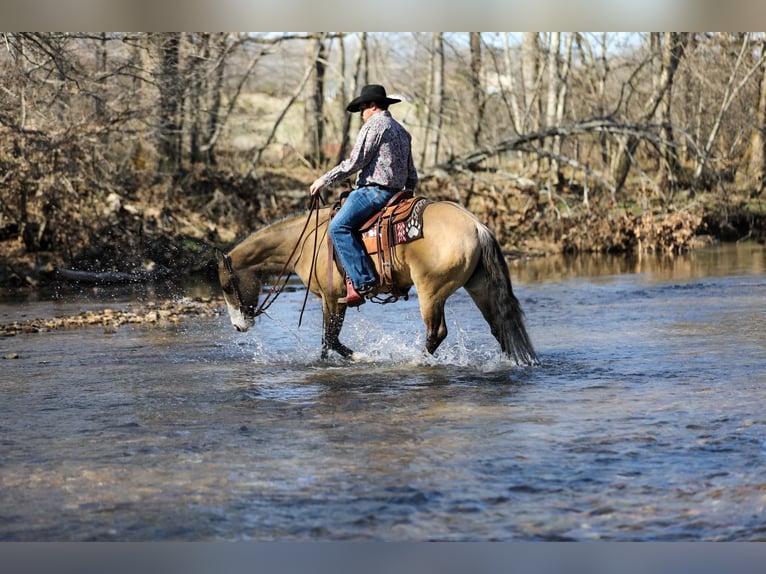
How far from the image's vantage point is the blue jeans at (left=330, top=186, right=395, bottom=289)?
27.6ft

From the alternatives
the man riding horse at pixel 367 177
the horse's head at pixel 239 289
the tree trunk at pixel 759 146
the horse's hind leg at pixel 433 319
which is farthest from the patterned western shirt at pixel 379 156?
the tree trunk at pixel 759 146

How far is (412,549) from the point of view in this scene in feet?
15.0

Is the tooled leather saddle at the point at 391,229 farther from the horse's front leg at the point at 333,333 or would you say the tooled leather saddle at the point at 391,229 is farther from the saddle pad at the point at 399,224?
the horse's front leg at the point at 333,333

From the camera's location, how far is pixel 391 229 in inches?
328

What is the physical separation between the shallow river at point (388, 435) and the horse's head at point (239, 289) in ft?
1.28

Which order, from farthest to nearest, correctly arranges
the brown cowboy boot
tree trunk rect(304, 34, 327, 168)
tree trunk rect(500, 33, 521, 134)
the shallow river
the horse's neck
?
tree trunk rect(304, 34, 327, 168), tree trunk rect(500, 33, 521, 134), the horse's neck, the brown cowboy boot, the shallow river

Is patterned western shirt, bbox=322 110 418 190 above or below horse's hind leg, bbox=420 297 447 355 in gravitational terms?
above

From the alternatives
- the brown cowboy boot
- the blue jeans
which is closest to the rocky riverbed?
the brown cowboy boot

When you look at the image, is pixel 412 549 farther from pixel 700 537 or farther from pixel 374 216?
pixel 374 216

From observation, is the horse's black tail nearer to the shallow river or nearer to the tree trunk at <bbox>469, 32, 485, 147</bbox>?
the shallow river

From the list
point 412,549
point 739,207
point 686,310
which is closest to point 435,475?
point 412,549

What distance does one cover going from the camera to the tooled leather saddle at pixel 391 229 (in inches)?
325

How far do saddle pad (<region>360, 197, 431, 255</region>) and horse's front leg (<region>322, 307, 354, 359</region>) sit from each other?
67 centimetres
